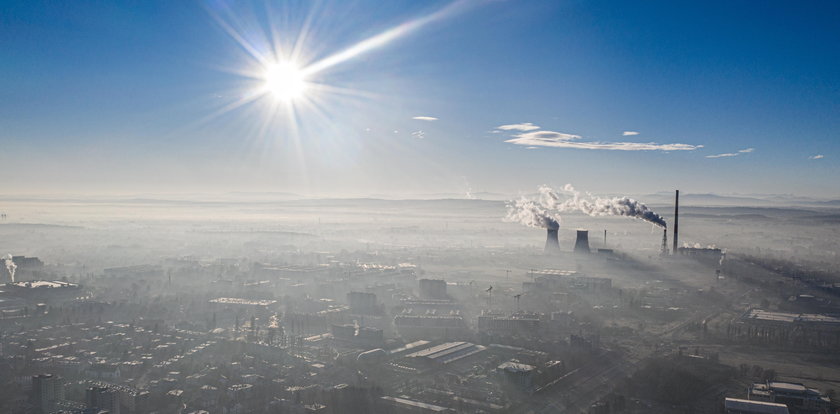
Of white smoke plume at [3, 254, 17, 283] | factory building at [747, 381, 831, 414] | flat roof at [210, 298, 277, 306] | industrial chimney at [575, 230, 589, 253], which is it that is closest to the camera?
factory building at [747, 381, 831, 414]

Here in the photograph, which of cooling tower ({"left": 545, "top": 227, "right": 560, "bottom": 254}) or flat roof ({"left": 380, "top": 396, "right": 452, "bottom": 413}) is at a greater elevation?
cooling tower ({"left": 545, "top": 227, "right": 560, "bottom": 254})

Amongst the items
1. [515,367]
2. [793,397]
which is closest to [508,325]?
[515,367]

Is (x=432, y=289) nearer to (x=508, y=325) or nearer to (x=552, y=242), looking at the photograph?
(x=508, y=325)

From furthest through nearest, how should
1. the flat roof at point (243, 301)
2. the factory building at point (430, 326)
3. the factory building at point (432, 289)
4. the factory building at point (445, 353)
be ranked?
the factory building at point (432, 289) < the flat roof at point (243, 301) < the factory building at point (430, 326) < the factory building at point (445, 353)

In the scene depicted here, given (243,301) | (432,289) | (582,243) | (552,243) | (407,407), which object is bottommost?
(243,301)

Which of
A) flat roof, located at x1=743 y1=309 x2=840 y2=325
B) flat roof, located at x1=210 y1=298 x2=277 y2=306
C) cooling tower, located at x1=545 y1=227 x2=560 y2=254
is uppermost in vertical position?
cooling tower, located at x1=545 y1=227 x2=560 y2=254

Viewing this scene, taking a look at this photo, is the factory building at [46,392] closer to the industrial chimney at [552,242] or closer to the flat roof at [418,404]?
the flat roof at [418,404]

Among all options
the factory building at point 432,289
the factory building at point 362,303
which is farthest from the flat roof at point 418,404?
the factory building at point 432,289

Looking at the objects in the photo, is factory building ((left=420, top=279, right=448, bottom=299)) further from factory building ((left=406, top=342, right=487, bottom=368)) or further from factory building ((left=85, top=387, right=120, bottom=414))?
factory building ((left=85, top=387, right=120, bottom=414))

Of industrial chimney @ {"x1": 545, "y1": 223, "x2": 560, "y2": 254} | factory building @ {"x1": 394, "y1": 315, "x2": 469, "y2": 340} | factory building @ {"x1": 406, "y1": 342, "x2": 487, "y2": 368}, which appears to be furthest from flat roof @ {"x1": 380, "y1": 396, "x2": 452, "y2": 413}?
industrial chimney @ {"x1": 545, "y1": 223, "x2": 560, "y2": 254}

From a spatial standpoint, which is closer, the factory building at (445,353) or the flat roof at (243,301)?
the factory building at (445,353)

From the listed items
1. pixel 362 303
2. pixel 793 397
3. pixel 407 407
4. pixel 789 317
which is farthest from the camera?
pixel 362 303
